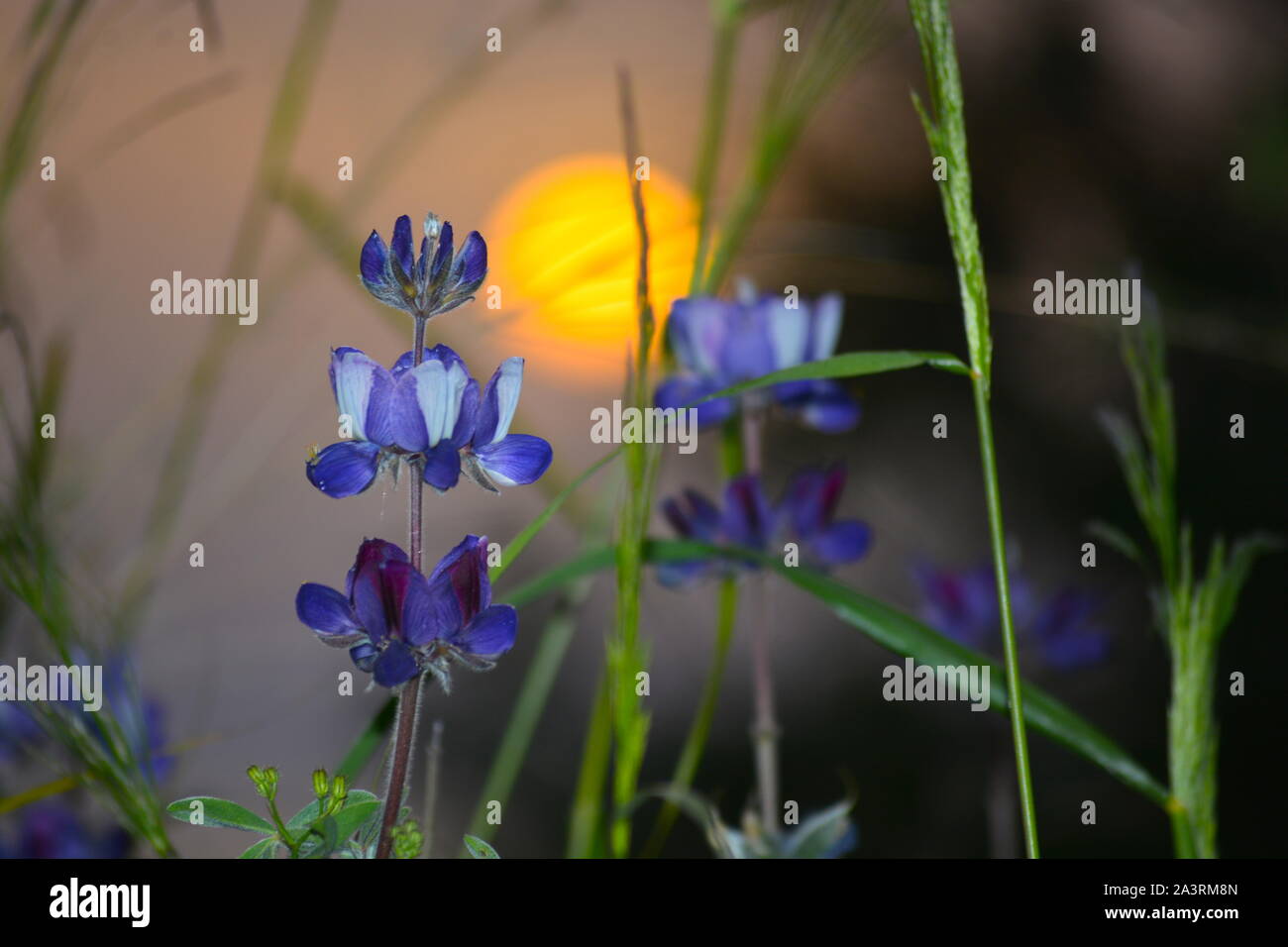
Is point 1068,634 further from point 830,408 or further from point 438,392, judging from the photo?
point 438,392

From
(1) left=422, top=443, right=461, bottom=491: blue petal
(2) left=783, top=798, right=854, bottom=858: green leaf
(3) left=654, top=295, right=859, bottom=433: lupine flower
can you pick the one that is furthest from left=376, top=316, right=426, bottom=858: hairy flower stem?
(3) left=654, top=295, right=859, bottom=433: lupine flower

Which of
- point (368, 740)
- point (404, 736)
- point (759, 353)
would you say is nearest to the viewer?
point (404, 736)

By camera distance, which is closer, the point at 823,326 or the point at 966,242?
the point at 966,242

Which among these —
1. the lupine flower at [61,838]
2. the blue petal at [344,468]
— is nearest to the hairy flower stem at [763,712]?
the blue petal at [344,468]

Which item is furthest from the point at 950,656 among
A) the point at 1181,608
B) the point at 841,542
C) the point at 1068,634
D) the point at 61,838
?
the point at 61,838

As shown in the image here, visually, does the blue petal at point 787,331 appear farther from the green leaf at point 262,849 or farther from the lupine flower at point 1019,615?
the green leaf at point 262,849
